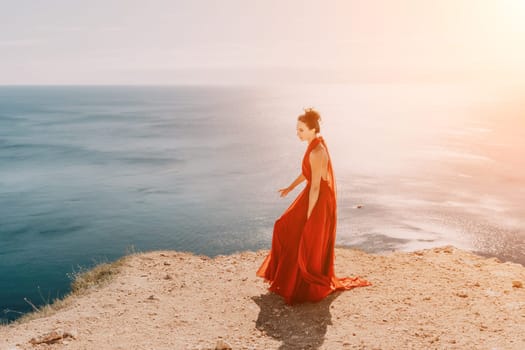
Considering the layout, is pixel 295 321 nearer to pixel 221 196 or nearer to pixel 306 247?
pixel 306 247

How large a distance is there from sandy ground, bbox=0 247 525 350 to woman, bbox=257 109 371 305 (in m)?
0.33

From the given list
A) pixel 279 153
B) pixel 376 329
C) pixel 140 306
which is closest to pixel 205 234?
pixel 140 306

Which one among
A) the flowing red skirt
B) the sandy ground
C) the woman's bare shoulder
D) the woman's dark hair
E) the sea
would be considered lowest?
the sea

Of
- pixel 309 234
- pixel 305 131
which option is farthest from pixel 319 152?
pixel 309 234

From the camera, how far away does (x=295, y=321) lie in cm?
665

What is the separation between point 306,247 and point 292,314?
1.09 metres

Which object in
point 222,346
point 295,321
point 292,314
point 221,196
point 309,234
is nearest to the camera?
point 222,346

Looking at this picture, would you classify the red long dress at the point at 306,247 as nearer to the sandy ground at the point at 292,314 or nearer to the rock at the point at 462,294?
the sandy ground at the point at 292,314

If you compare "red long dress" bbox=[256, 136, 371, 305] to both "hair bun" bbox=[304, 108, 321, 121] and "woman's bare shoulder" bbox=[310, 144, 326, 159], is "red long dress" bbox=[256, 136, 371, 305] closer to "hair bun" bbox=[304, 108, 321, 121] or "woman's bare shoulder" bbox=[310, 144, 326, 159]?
"woman's bare shoulder" bbox=[310, 144, 326, 159]

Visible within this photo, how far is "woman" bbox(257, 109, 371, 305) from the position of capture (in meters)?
6.79

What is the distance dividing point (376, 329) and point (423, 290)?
6.70 ft

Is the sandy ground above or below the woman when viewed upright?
below

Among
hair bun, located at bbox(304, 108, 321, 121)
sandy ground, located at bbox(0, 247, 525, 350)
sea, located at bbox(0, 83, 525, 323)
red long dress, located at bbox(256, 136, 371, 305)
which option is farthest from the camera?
sea, located at bbox(0, 83, 525, 323)

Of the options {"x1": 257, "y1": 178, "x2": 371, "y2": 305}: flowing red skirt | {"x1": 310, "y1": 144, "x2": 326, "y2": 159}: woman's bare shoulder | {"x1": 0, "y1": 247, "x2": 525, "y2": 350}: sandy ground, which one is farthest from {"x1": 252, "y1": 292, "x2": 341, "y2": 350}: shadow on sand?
{"x1": 310, "y1": 144, "x2": 326, "y2": 159}: woman's bare shoulder
